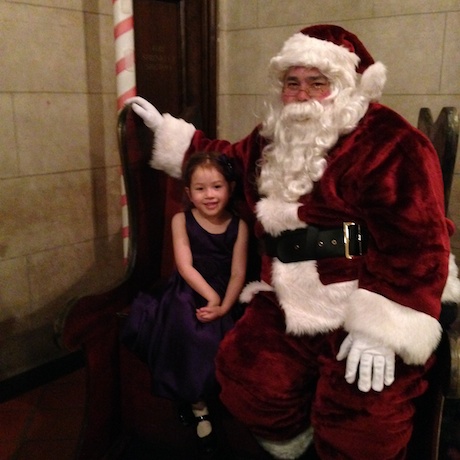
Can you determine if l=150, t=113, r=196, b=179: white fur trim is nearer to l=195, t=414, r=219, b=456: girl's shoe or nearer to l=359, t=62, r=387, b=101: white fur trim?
l=359, t=62, r=387, b=101: white fur trim

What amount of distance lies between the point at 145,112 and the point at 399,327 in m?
1.10

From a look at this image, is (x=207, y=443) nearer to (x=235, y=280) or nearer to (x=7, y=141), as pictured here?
(x=235, y=280)

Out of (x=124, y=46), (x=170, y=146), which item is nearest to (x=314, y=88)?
(x=170, y=146)

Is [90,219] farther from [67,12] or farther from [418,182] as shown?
[418,182]

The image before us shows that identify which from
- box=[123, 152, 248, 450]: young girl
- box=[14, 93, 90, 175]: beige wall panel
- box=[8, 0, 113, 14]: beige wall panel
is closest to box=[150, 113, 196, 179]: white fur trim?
box=[123, 152, 248, 450]: young girl

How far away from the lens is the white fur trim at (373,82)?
1.60 meters

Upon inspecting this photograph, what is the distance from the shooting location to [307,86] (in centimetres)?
165

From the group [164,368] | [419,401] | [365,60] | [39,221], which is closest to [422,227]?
[419,401]

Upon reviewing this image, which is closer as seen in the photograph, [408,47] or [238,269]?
[238,269]

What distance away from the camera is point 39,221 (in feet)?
7.53

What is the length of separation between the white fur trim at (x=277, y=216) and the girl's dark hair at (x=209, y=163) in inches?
6.4

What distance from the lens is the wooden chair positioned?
1.68 meters

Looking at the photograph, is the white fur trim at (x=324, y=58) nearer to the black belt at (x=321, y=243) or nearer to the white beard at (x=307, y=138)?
the white beard at (x=307, y=138)

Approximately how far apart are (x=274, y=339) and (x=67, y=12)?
5.33ft
